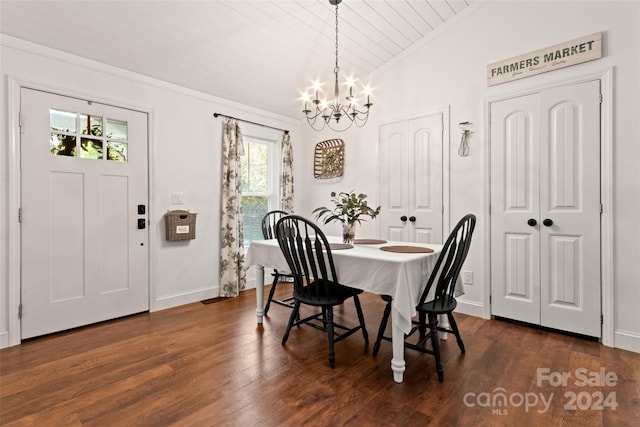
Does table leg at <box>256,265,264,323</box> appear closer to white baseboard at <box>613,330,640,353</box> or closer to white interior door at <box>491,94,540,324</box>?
white interior door at <box>491,94,540,324</box>

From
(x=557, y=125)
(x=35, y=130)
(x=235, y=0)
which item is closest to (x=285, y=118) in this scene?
(x=235, y=0)

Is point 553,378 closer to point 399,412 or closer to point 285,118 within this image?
point 399,412

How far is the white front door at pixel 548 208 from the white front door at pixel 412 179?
56 centimetres

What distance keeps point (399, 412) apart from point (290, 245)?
1208mm

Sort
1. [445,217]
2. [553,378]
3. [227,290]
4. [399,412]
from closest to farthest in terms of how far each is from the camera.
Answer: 1. [399,412]
2. [553,378]
3. [445,217]
4. [227,290]

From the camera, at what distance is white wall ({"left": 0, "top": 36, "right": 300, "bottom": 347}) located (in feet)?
8.24

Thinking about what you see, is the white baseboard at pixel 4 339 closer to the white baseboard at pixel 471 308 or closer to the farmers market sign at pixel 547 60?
the white baseboard at pixel 471 308

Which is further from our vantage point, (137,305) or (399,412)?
(137,305)

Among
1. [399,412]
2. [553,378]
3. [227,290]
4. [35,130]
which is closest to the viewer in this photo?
[399,412]

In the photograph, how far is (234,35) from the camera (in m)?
3.02

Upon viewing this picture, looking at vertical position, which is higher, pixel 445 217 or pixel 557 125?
pixel 557 125

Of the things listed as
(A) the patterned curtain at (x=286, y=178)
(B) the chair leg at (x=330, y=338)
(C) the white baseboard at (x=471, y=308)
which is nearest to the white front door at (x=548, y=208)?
(C) the white baseboard at (x=471, y=308)

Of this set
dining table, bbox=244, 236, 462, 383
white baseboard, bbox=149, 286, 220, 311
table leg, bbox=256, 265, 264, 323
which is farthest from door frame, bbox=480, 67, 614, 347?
white baseboard, bbox=149, 286, 220, 311

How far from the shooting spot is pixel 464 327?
2.89 metres
